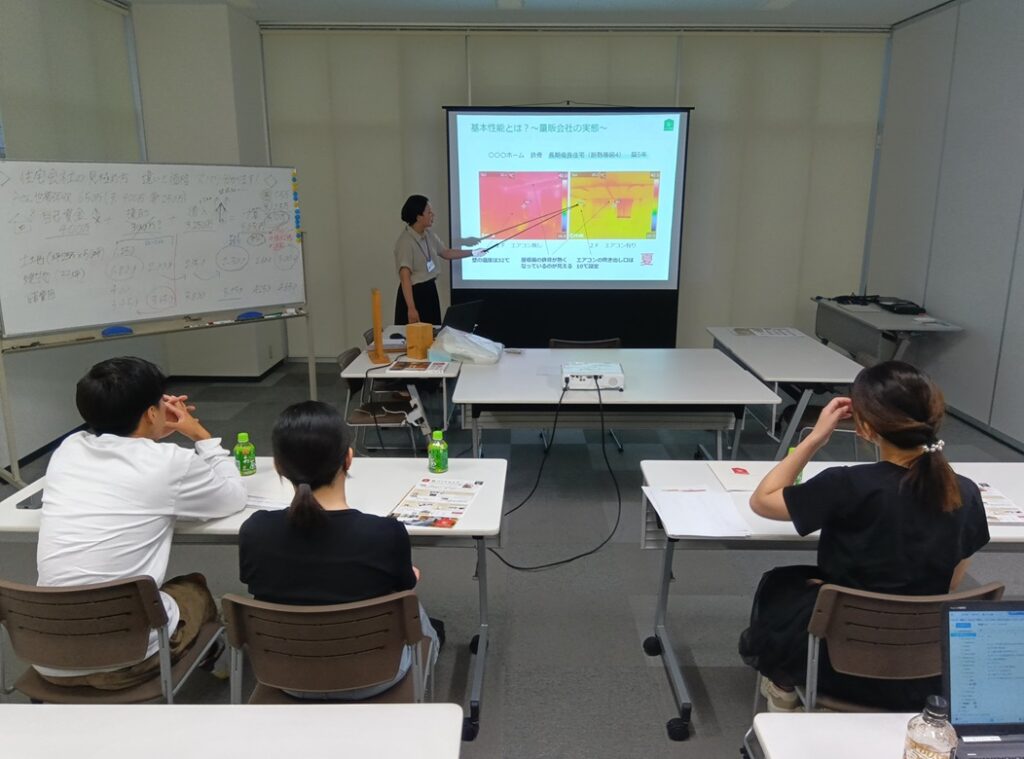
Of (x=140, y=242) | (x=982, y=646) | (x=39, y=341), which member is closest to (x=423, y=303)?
(x=140, y=242)

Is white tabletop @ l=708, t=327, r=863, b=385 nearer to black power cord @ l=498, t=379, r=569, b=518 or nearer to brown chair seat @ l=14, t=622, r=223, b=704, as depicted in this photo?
black power cord @ l=498, t=379, r=569, b=518

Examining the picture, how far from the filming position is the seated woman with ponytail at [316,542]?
5.27ft

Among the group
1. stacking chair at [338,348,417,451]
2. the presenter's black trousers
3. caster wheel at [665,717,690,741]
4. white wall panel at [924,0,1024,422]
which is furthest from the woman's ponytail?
A: white wall panel at [924,0,1024,422]

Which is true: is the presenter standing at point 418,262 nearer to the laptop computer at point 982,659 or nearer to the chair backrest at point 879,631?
the chair backrest at point 879,631

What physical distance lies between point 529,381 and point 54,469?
7.28 feet

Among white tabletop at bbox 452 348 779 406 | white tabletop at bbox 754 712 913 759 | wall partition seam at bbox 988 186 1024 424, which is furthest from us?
wall partition seam at bbox 988 186 1024 424

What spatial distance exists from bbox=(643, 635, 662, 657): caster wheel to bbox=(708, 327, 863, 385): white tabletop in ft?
5.30

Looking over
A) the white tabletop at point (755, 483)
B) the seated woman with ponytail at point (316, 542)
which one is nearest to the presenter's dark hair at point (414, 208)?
the white tabletop at point (755, 483)

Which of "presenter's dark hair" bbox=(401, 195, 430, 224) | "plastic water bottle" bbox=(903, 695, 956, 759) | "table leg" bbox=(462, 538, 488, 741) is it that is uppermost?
"presenter's dark hair" bbox=(401, 195, 430, 224)

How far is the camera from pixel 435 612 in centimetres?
286

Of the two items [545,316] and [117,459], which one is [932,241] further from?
[117,459]

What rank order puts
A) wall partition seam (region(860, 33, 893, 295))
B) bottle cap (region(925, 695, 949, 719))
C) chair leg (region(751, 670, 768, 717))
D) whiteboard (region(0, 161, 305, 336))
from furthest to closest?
1. wall partition seam (region(860, 33, 893, 295))
2. whiteboard (region(0, 161, 305, 336))
3. chair leg (region(751, 670, 768, 717))
4. bottle cap (region(925, 695, 949, 719))

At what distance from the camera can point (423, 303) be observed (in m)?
5.41

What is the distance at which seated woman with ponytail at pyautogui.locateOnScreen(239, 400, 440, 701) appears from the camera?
5.27 ft
